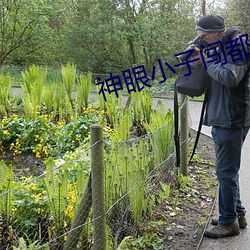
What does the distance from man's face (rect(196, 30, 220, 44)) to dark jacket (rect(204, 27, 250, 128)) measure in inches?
3.3

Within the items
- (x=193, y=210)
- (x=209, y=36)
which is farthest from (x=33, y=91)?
(x=209, y=36)

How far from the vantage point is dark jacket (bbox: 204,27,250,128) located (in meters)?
2.80

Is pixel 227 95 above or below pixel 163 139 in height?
above

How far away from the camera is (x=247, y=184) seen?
Answer: 4.66 meters

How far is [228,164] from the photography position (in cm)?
312

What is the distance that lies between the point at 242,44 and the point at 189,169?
2588mm

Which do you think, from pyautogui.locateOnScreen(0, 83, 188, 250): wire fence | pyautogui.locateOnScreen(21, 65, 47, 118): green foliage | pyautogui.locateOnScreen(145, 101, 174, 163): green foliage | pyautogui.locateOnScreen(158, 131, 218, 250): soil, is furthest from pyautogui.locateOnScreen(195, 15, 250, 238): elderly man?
pyautogui.locateOnScreen(21, 65, 47, 118): green foliage

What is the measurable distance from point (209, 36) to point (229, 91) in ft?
1.48

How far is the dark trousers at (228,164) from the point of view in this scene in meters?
3.04

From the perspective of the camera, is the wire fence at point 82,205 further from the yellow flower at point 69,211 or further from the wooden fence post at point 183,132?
the wooden fence post at point 183,132

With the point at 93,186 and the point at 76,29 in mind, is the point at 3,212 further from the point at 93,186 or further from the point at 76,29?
the point at 76,29

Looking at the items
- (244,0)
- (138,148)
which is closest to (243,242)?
(138,148)

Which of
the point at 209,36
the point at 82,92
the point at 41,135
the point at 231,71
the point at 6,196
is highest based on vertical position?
the point at 209,36

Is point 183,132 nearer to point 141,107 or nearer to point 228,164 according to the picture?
point 228,164
